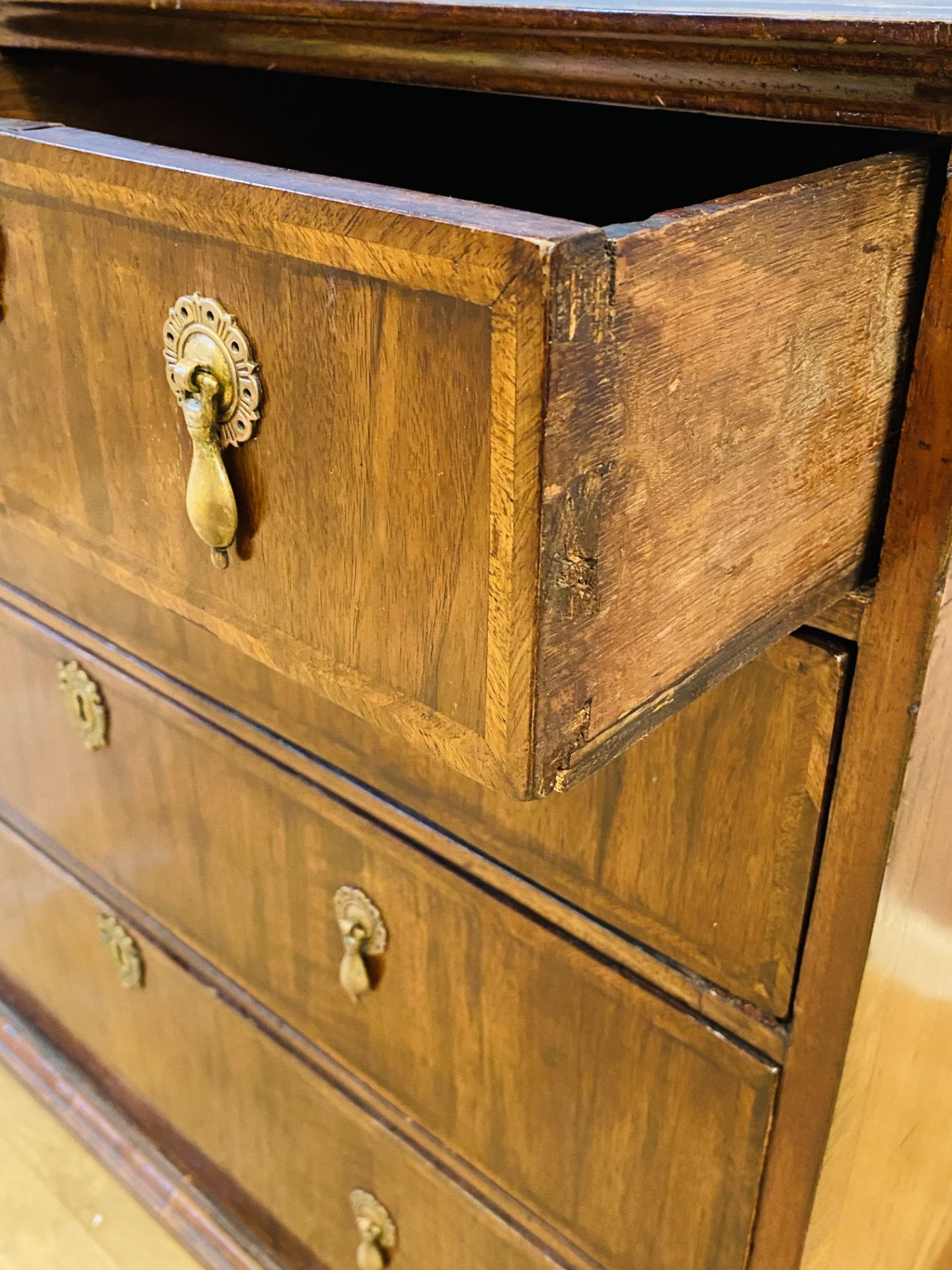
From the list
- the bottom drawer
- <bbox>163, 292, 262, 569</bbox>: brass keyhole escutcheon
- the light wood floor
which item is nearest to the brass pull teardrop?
the bottom drawer

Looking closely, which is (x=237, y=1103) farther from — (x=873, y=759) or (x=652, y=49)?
(x=652, y=49)

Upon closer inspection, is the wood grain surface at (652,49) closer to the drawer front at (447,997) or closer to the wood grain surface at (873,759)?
the wood grain surface at (873,759)

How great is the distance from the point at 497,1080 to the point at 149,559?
14.8 inches

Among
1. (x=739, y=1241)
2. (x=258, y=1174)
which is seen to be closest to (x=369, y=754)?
(x=739, y=1241)

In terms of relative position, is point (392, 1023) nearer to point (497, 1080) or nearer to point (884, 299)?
point (497, 1080)

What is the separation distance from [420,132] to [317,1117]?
2.17 feet

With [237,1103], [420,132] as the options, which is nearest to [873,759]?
[420,132]

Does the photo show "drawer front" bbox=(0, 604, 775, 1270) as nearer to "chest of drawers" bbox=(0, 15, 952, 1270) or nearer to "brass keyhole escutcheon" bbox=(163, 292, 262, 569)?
"chest of drawers" bbox=(0, 15, 952, 1270)

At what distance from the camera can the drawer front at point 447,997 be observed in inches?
23.5

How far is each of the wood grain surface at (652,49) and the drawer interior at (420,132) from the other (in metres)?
0.21

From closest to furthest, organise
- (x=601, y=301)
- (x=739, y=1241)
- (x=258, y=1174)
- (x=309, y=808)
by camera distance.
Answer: (x=601, y=301), (x=739, y=1241), (x=309, y=808), (x=258, y=1174)

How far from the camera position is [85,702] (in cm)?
87

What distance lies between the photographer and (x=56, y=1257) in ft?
3.40

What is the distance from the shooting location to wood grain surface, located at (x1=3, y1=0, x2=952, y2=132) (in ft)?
1.16
